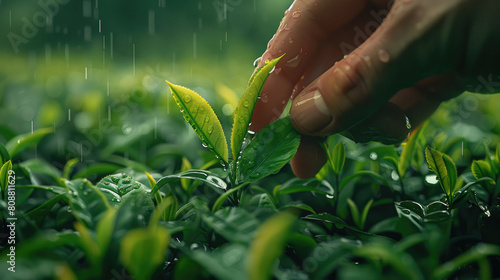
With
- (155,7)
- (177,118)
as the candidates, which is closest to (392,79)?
(177,118)

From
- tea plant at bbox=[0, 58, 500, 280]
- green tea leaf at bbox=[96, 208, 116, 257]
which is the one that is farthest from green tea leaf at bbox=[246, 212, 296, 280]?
green tea leaf at bbox=[96, 208, 116, 257]

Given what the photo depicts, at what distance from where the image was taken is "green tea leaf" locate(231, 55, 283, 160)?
0.78m

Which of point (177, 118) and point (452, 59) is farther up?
point (452, 59)

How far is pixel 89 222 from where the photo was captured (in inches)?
25.9

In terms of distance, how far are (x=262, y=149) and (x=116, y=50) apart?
7.23 meters

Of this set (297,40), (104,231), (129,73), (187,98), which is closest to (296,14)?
(297,40)

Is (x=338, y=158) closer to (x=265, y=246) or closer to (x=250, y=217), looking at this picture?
(x=250, y=217)

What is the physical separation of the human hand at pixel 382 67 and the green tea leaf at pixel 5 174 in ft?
2.02

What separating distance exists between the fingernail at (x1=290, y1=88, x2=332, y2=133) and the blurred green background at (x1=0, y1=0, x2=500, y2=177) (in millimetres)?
370

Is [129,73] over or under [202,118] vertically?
under

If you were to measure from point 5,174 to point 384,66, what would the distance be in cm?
84

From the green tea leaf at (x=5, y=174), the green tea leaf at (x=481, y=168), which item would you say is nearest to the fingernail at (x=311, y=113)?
the green tea leaf at (x=481, y=168)

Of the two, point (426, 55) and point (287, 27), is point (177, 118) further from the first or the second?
point (426, 55)

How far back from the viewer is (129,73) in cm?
335
